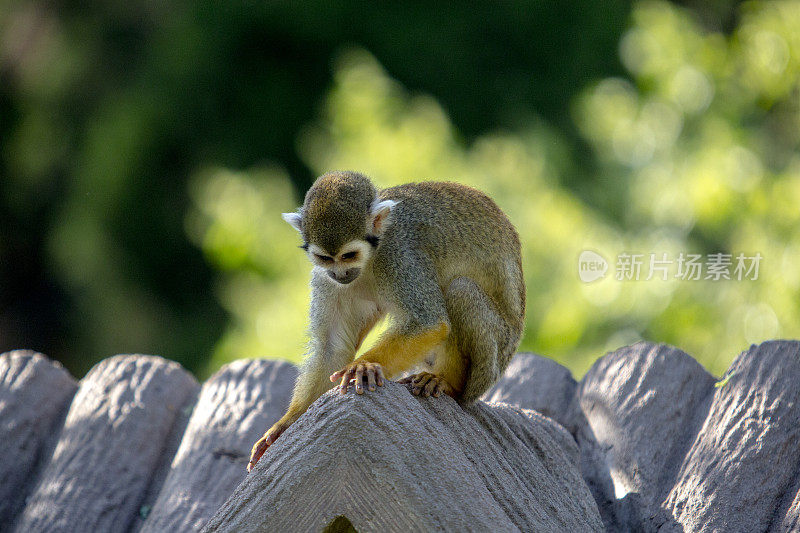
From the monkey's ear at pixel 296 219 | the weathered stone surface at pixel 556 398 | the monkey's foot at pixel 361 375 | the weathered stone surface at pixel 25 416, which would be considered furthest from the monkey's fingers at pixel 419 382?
the weathered stone surface at pixel 25 416

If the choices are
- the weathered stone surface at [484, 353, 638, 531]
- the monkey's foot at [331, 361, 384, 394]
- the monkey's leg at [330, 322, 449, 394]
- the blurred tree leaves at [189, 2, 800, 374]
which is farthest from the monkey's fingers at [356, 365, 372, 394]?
the blurred tree leaves at [189, 2, 800, 374]

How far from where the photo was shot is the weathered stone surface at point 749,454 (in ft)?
11.9

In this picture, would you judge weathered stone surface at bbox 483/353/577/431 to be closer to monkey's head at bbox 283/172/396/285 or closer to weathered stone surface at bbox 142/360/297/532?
weathered stone surface at bbox 142/360/297/532

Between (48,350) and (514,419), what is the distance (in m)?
12.5

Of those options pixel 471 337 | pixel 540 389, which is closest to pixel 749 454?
pixel 471 337

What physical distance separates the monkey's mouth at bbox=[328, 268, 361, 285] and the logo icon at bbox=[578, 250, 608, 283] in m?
3.94

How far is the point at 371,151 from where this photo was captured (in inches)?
305

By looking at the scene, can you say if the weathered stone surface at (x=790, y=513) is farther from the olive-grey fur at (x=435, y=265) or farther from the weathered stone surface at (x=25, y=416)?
the weathered stone surface at (x=25, y=416)

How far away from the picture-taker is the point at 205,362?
514 inches

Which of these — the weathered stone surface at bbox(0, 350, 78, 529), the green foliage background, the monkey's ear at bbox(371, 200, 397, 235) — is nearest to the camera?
the monkey's ear at bbox(371, 200, 397, 235)

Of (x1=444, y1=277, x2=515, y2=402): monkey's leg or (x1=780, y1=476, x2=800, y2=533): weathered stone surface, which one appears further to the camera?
(x1=444, y1=277, x2=515, y2=402): monkey's leg

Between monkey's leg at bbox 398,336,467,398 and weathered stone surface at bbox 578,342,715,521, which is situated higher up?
monkey's leg at bbox 398,336,467,398

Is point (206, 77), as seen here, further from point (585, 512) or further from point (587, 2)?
point (585, 512)

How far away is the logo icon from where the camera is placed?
7.15 metres
